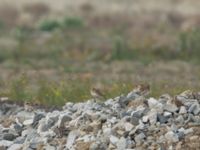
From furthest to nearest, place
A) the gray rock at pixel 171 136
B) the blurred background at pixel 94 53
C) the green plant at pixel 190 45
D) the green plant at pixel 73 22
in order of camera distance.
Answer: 1. the green plant at pixel 73 22
2. the green plant at pixel 190 45
3. the blurred background at pixel 94 53
4. the gray rock at pixel 171 136

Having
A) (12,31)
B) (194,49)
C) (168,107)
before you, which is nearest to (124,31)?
(12,31)

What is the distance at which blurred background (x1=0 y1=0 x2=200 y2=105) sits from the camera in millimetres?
13293

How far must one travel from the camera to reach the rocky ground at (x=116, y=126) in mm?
9352

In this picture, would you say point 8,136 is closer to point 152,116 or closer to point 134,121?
point 134,121

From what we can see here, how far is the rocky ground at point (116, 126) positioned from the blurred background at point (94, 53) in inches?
58.8

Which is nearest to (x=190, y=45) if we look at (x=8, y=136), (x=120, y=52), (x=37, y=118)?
(x=120, y=52)

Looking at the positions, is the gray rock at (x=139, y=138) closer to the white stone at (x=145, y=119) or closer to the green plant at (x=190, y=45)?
the white stone at (x=145, y=119)

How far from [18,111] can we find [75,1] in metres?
30.2

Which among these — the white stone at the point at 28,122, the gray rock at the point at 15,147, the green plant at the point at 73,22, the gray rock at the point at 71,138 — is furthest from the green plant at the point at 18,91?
the green plant at the point at 73,22

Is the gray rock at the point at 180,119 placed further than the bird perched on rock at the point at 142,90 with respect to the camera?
No

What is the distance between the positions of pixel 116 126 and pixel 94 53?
12975 millimetres

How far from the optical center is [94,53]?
22.6m

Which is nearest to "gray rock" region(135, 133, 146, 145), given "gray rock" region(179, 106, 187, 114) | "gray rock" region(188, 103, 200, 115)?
"gray rock" region(179, 106, 187, 114)

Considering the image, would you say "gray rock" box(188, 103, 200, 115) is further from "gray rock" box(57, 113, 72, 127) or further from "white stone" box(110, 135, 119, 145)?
"gray rock" box(57, 113, 72, 127)
